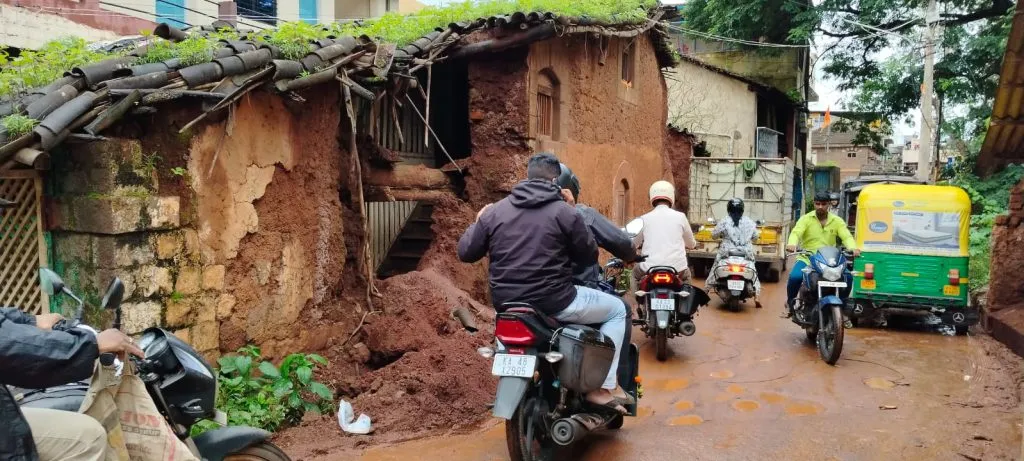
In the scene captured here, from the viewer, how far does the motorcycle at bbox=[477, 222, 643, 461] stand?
4145 millimetres

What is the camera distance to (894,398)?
20.8 feet

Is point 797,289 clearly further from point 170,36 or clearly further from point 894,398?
point 170,36

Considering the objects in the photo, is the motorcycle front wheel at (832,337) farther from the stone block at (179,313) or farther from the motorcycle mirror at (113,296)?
the motorcycle mirror at (113,296)

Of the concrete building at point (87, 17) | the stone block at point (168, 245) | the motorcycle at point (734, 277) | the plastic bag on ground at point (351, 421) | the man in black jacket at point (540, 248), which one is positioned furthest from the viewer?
the concrete building at point (87, 17)

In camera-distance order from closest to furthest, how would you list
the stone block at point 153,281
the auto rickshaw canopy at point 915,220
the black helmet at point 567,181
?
the stone block at point 153,281, the black helmet at point 567,181, the auto rickshaw canopy at point 915,220

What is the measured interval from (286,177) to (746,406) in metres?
4.20

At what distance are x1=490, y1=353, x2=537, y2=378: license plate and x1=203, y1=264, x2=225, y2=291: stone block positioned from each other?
2361mm

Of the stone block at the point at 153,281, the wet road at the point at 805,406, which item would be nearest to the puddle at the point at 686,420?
the wet road at the point at 805,406

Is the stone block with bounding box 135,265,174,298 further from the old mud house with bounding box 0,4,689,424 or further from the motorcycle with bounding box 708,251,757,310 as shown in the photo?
the motorcycle with bounding box 708,251,757,310

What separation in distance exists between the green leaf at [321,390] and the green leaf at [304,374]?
6cm

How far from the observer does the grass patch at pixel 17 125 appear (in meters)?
4.00

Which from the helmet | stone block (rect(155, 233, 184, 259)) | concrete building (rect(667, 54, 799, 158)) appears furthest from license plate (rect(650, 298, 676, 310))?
concrete building (rect(667, 54, 799, 158))

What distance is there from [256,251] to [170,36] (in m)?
1.69

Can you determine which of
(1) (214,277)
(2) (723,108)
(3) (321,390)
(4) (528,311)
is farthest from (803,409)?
(2) (723,108)
